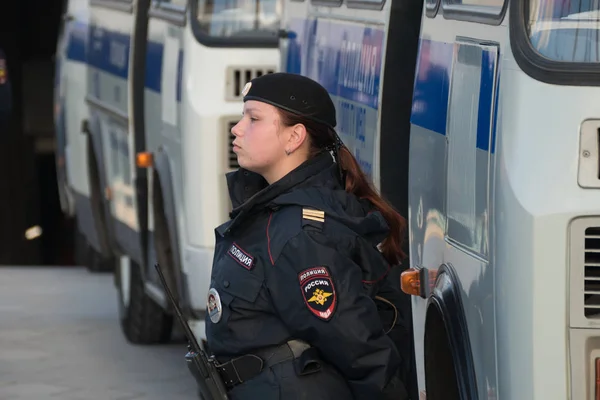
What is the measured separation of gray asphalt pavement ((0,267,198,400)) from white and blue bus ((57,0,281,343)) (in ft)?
1.10

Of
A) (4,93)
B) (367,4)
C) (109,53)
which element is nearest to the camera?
(367,4)

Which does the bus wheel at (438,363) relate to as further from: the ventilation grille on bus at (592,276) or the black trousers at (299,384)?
the ventilation grille on bus at (592,276)

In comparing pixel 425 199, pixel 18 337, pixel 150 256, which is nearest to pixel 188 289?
pixel 150 256

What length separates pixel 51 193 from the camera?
113 ft

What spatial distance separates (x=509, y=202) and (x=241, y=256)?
0.62 m

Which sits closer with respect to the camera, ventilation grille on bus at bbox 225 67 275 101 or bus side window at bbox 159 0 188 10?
ventilation grille on bus at bbox 225 67 275 101

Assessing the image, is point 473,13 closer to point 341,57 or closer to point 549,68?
point 549,68

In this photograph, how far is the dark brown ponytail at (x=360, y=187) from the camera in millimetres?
3908

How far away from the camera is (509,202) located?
3578 millimetres

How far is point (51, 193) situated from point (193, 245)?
26580mm

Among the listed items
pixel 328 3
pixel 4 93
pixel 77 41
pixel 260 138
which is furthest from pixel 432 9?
pixel 4 93

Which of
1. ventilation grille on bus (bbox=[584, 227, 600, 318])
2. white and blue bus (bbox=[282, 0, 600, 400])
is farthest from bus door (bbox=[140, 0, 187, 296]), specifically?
ventilation grille on bus (bbox=[584, 227, 600, 318])

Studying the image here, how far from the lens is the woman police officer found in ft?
11.8

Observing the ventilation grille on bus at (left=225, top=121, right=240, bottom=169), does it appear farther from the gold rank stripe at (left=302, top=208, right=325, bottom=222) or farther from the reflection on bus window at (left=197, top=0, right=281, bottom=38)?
the gold rank stripe at (left=302, top=208, right=325, bottom=222)
